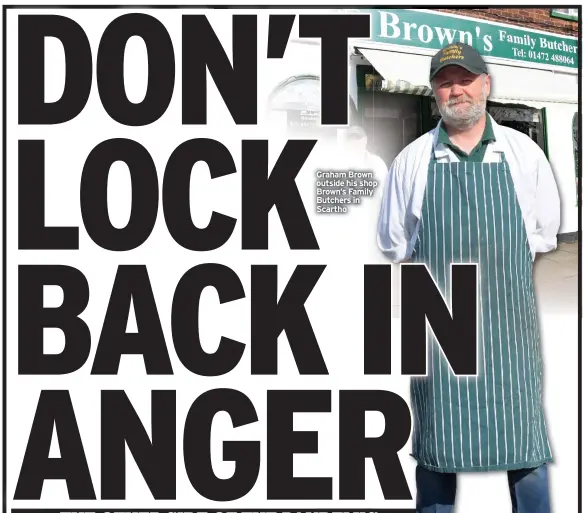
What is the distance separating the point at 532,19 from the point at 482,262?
394cm

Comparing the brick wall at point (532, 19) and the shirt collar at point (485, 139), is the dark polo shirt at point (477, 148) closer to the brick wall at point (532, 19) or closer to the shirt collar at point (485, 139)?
the shirt collar at point (485, 139)

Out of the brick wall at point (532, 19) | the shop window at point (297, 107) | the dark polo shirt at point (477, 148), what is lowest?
the dark polo shirt at point (477, 148)

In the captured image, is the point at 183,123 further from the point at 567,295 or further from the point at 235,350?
the point at 567,295

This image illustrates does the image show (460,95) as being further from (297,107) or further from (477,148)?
(297,107)

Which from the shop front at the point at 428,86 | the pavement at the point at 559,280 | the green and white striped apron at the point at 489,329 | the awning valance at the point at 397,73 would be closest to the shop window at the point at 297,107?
the shop front at the point at 428,86

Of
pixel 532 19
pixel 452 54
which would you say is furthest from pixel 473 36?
pixel 452 54

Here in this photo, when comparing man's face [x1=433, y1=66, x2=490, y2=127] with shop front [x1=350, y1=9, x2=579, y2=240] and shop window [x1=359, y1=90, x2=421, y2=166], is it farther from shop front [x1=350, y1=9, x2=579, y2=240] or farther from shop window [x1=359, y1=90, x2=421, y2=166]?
shop window [x1=359, y1=90, x2=421, y2=166]

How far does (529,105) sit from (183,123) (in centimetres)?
309

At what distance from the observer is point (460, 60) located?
102 inches

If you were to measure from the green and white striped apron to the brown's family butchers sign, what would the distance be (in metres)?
2.68

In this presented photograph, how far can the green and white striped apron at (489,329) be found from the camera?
8.19 ft

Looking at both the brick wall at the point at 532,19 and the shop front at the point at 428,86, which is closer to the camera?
the shop front at the point at 428,86

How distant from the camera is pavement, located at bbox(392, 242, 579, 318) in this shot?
4285 mm

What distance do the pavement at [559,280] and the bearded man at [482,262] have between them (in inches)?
69.6
